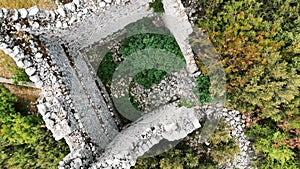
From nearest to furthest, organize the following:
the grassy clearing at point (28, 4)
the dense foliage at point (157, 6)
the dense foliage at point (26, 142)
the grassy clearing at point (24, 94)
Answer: the dense foliage at point (157, 6) < the dense foliage at point (26, 142) < the grassy clearing at point (28, 4) < the grassy clearing at point (24, 94)

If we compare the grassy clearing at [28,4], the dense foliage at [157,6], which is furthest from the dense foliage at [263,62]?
the grassy clearing at [28,4]

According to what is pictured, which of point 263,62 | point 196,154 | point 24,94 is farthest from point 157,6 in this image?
point 24,94

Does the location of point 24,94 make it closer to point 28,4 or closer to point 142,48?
point 28,4

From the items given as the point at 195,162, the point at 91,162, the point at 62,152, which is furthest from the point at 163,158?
the point at 62,152

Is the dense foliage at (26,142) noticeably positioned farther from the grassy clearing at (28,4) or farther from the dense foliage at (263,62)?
the dense foliage at (263,62)

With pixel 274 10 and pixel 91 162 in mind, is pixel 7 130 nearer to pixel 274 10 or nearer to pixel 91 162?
pixel 91 162

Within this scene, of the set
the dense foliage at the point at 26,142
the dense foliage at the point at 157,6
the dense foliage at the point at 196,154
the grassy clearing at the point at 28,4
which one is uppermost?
the grassy clearing at the point at 28,4
